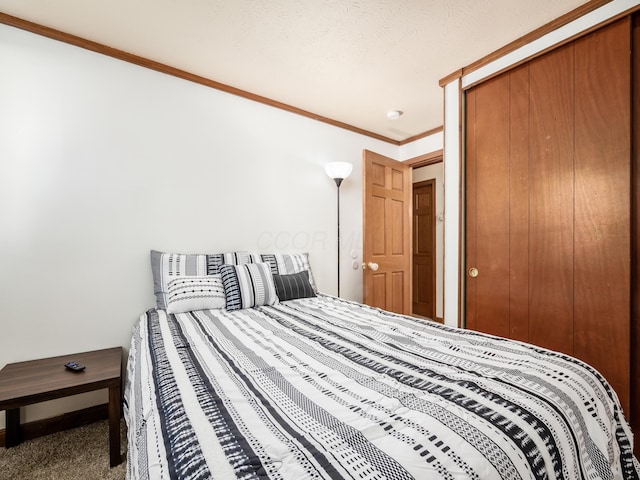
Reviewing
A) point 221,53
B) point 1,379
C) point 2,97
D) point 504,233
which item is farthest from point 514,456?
point 2,97

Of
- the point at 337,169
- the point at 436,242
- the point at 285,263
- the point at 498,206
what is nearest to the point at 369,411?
the point at 285,263

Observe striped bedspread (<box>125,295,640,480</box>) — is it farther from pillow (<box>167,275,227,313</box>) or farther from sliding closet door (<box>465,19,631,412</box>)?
sliding closet door (<box>465,19,631,412</box>)

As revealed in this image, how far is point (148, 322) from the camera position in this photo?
5.98 ft

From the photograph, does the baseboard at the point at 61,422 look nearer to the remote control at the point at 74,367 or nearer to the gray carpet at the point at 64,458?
the gray carpet at the point at 64,458

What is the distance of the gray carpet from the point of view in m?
1.53

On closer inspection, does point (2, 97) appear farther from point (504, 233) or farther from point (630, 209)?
point (630, 209)

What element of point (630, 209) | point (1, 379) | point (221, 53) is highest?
point (221, 53)

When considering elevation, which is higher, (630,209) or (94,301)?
(630,209)

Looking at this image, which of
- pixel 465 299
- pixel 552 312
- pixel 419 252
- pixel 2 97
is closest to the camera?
pixel 2 97

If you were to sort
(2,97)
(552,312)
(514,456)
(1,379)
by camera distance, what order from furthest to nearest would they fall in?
(552,312) → (2,97) → (1,379) → (514,456)

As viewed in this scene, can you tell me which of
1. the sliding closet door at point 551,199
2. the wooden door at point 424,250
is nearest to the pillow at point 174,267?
the sliding closet door at point 551,199

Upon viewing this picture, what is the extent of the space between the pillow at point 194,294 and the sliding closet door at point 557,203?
1945 millimetres

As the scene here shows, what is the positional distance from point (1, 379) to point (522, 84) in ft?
11.8

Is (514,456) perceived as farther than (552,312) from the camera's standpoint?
No
